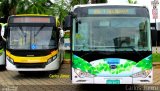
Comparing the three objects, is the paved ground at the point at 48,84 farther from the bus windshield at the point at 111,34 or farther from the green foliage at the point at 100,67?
the bus windshield at the point at 111,34

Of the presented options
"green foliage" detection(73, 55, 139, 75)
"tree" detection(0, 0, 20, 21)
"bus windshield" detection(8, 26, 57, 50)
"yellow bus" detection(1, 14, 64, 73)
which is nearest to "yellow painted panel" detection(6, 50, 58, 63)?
"yellow bus" detection(1, 14, 64, 73)

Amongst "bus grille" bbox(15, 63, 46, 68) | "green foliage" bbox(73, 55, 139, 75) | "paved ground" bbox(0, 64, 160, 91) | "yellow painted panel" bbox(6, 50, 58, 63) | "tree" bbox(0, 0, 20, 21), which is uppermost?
"tree" bbox(0, 0, 20, 21)

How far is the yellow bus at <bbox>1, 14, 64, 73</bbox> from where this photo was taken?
16.8m

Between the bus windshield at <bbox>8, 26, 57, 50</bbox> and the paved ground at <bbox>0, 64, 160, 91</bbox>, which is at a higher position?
the bus windshield at <bbox>8, 26, 57, 50</bbox>

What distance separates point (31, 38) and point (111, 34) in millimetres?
5936

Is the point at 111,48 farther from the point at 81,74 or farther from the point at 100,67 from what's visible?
the point at 81,74

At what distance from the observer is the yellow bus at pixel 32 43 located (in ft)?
55.0

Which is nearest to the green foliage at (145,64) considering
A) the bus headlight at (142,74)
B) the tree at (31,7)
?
the bus headlight at (142,74)

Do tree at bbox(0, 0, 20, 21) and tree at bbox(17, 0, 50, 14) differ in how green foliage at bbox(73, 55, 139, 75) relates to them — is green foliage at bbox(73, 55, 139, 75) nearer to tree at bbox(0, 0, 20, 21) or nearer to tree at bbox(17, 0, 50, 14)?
tree at bbox(17, 0, 50, 14)

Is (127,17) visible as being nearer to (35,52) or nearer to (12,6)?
(35,52)

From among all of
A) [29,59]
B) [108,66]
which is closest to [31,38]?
[29,59]

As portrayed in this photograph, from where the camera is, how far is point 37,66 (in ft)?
55.1

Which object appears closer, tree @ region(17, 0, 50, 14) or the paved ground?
the paved ground

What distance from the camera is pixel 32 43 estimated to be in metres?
17.1
